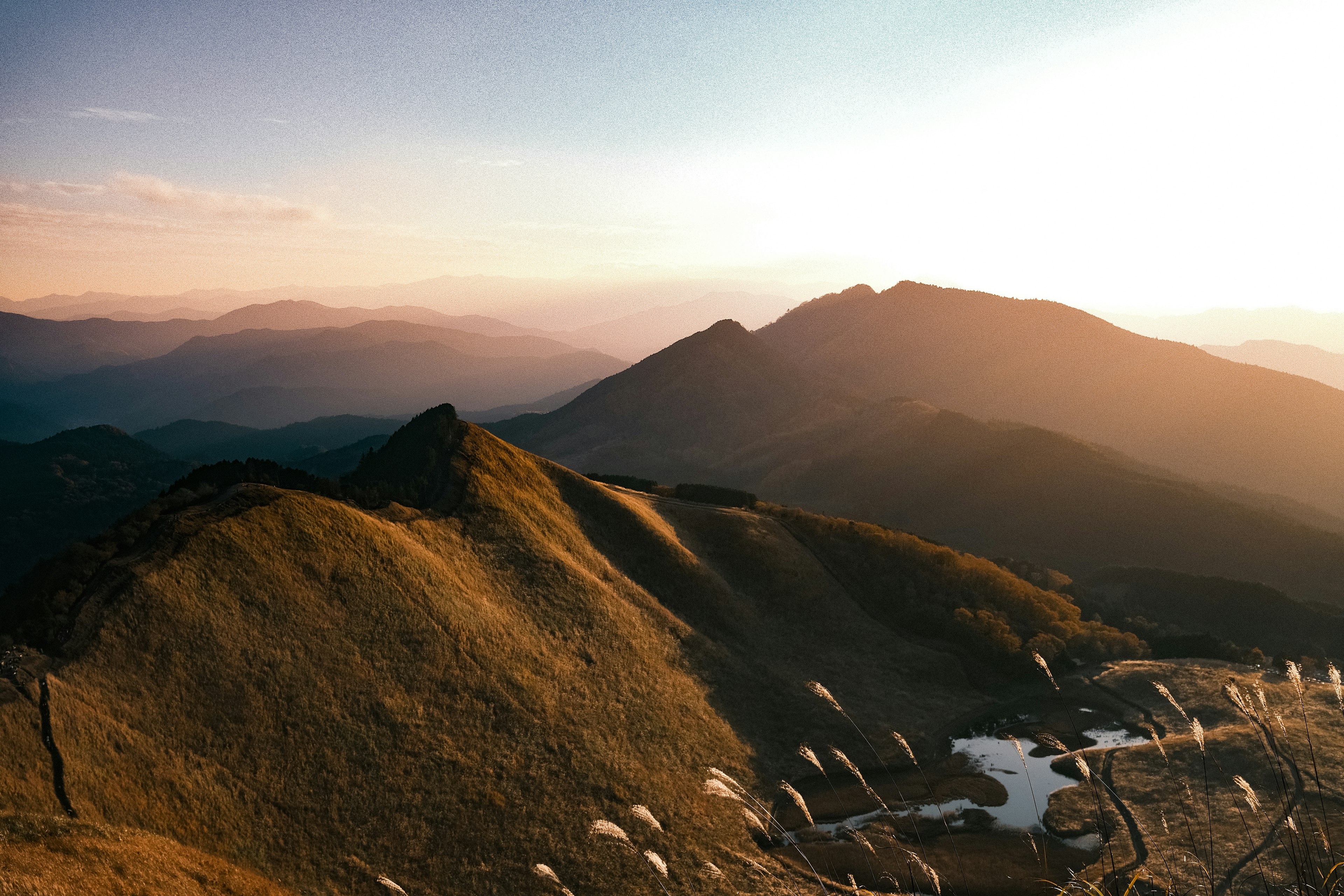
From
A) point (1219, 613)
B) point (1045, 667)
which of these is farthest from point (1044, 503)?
point (1045, 667)

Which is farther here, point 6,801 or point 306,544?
point 306,544

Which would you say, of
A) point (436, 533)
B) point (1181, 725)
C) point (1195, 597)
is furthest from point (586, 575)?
point (1195, 597)

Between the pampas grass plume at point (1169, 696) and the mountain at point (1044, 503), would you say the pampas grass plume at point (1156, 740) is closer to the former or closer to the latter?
the pampas grass plume at point (1169, 696)

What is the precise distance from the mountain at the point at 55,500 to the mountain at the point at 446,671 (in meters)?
119

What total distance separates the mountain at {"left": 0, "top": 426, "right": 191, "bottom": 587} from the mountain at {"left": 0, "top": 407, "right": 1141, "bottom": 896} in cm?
11888

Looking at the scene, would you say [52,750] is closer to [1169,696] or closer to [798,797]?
[798,797]

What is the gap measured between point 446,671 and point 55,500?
180508 millimetres

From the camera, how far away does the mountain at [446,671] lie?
29.7 metres

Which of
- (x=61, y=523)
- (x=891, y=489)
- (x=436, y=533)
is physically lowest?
(x=61, y=523)

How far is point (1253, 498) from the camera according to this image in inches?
6383

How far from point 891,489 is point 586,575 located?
388 ft

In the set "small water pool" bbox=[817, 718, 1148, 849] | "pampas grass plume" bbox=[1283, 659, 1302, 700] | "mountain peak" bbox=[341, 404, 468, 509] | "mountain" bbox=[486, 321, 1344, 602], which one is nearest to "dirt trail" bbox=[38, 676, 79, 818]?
"mountain peak" bbox=[341, 404, 468, 509]

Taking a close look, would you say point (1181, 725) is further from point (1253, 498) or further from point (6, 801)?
point (1253, 498)

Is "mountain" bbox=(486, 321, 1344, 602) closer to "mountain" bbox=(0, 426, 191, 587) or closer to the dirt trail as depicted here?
the dirt trail
